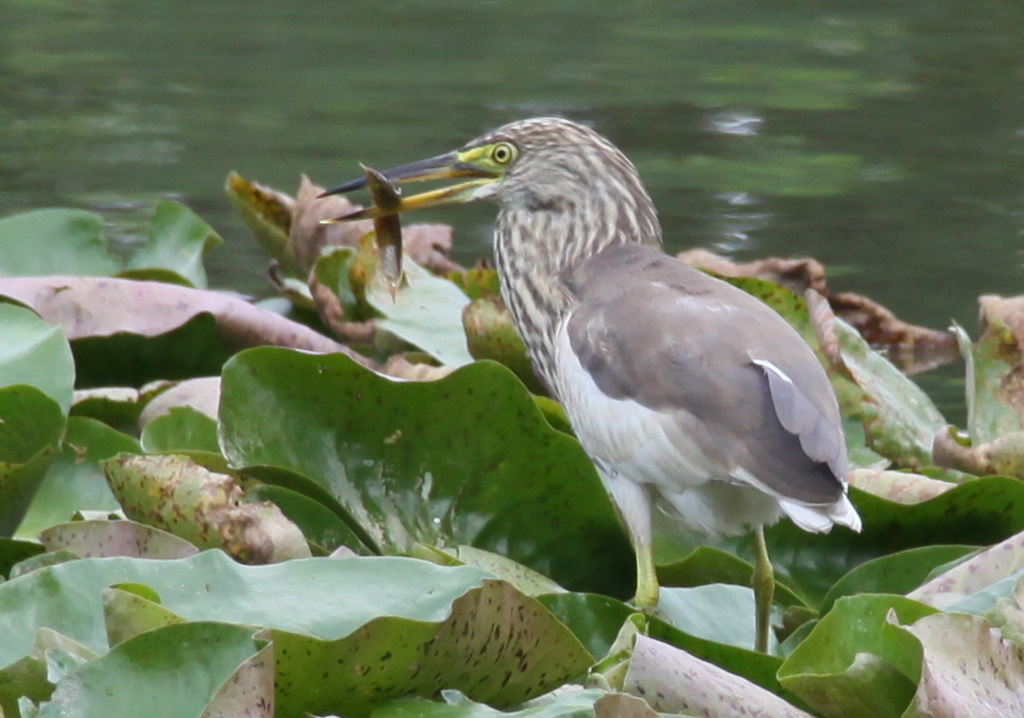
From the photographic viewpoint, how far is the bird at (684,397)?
2.55 m

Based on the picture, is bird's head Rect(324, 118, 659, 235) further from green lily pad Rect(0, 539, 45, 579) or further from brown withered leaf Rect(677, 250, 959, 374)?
green lily pad Rect(0, 539, 45, 579)

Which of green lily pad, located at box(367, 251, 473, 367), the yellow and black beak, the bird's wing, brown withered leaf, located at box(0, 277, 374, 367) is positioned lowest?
green lily pad, located at box(367, 251, 473, 367)

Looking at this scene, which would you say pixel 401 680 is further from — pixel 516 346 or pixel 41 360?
pixel 516 346

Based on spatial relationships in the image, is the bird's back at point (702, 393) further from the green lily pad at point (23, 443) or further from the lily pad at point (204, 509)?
the green lily pad at point (23, 443)

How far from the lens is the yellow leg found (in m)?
2.58

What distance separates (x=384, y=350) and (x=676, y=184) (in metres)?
2.73

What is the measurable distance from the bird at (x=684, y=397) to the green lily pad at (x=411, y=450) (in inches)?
4.5

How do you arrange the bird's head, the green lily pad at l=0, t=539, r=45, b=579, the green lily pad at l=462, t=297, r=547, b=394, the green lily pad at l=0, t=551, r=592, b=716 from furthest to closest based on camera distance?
the green lily pad at l=462, t=297, r=547, b=394
the bird's head
the green lily pad at l=0, t=539, r=45, b=579
the green lily pad at l=0, t=551, r=592, b=716

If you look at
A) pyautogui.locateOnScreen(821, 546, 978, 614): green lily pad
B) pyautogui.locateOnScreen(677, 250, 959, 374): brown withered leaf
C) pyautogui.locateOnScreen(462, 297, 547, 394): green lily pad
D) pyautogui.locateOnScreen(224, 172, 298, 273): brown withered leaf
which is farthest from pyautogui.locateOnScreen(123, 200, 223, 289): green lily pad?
pyautogui.locateOnScreen(821, 546, 978, 614): green lily pad

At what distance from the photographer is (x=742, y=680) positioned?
2047 millimetres

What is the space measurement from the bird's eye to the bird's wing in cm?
56

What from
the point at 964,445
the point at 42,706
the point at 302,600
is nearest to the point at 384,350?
the point at 964,445

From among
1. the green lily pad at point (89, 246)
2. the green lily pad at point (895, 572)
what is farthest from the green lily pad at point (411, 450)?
the green lily pad at point (89, 246)

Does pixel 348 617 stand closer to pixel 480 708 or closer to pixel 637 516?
pixel 480 708
